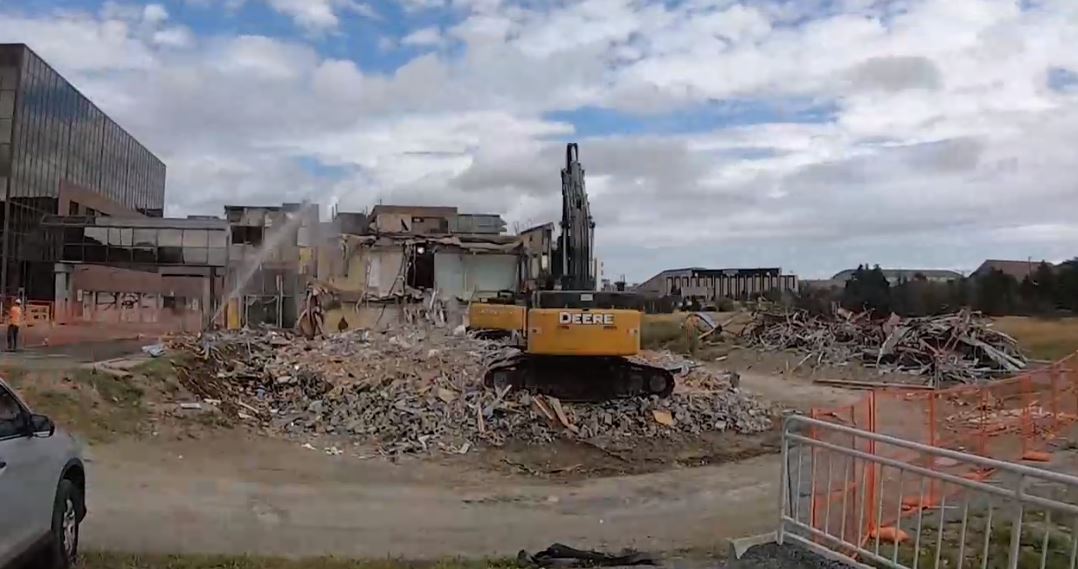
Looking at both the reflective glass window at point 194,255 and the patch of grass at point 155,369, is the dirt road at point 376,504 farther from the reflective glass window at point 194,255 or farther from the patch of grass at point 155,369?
the reflective glass window at point 194,255

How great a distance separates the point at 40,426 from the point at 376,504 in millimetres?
5121

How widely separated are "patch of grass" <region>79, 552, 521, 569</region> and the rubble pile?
2162cm

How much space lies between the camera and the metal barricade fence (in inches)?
237

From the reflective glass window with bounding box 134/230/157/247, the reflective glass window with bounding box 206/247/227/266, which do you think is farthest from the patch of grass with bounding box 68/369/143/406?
the reflective glass window with bounding box 134/230/157/247

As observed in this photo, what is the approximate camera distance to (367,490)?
1186cm

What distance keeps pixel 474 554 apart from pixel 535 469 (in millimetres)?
5151

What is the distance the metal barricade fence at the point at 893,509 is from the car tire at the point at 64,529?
202 inches

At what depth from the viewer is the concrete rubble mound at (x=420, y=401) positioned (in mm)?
15258

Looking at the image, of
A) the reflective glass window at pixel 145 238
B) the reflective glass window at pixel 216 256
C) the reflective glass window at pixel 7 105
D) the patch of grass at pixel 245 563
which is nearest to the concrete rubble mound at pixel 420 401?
the patch of grass at pixel 245 563

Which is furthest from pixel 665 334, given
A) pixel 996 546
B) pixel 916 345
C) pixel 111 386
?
pixel 996 546

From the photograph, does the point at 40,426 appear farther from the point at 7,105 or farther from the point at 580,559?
the point at 7,105

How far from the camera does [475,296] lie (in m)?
29.4

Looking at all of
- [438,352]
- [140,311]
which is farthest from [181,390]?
[140,311]

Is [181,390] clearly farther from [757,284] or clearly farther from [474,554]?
[757,284]
